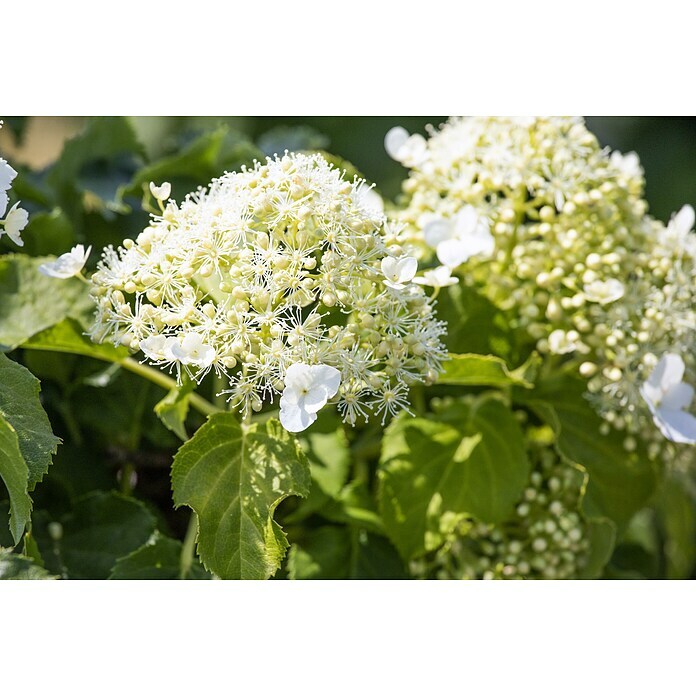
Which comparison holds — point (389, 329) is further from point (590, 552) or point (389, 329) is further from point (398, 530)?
point (590, 552)

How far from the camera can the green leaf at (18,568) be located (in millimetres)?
583

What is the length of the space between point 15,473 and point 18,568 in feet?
0.34

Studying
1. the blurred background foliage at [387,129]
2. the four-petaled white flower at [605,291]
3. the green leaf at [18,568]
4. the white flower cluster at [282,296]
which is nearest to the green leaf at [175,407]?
the white flower cluster at [282,296]

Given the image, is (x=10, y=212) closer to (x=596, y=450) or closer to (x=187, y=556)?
(x=187, y=556)

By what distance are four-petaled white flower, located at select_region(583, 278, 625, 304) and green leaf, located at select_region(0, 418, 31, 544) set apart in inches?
18.3

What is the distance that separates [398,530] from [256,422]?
0.58 ft

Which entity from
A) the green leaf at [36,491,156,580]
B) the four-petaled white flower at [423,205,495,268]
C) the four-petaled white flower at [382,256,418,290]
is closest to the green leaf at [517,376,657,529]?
the four-petaled white flower at [423,205,495,268]

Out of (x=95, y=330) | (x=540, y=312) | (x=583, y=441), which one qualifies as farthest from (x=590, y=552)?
(x=95, y=330)

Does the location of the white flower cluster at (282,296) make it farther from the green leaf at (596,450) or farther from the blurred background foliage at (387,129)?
the blurred background foliage at (387,129)

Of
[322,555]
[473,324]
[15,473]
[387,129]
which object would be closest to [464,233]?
[473,324]

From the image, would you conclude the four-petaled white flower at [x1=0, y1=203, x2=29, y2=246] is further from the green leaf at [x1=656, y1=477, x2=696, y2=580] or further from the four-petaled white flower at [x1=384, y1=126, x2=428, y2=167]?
the green leaf at [x1=656, y1=477, x2=696, y2=580]

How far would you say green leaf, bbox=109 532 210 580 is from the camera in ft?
2.12

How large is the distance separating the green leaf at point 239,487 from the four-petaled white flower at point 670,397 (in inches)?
12.0

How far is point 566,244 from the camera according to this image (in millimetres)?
722
